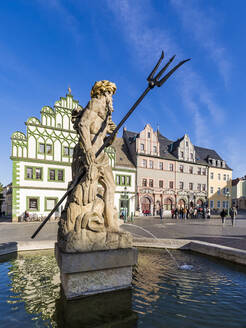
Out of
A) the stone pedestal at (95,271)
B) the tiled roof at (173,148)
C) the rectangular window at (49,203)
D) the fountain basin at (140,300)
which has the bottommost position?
the rectangular window at (49,203)

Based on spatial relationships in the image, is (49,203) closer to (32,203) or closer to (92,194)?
(32,203)

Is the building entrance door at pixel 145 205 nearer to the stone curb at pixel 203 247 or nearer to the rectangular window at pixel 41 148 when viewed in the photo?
the rectangular window at pixel 41 148

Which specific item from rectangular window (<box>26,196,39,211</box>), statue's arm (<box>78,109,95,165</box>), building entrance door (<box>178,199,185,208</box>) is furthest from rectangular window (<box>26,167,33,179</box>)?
building entrance door (<box>178,199,185,208</box>)

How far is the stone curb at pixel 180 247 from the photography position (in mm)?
5297

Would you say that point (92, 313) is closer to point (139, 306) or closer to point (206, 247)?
point (139, 306)

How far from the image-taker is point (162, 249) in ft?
22.6

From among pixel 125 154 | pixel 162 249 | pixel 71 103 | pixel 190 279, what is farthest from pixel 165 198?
pixel 190 279

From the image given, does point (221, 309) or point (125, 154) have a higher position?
point (125, 154)

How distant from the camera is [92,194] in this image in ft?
11.9

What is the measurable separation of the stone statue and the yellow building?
133 ft

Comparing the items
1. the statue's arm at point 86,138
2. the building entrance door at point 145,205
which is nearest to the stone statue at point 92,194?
the statue's arm at point 86,138

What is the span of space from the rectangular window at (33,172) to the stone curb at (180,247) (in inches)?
685

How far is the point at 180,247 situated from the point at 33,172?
65.4ft

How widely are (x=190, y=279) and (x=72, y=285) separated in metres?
2.54
